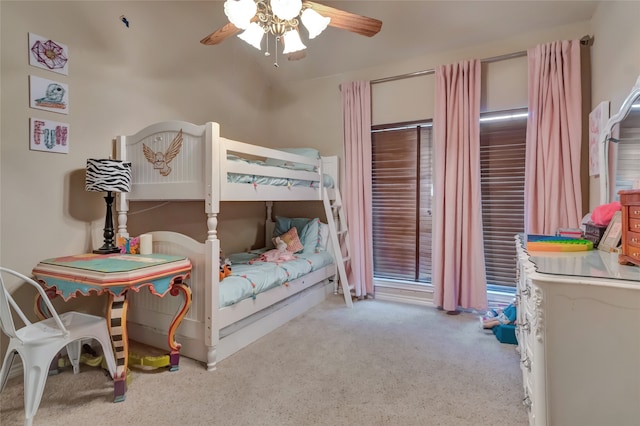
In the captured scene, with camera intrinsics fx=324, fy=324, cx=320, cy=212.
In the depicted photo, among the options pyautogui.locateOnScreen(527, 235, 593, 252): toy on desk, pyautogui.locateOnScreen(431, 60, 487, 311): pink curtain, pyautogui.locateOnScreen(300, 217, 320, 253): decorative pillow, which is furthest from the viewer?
pyautogui.locateOnScreen(300, 217, 320, 253): decorative pillow

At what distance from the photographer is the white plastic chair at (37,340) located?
4.87 ft

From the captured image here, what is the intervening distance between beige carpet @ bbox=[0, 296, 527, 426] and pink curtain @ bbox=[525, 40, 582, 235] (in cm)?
114

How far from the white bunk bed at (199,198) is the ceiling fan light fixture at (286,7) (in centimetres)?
75

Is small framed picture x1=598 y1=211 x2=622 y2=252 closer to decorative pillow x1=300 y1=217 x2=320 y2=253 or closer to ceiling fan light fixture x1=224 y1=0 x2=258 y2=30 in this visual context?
ceiling fan light fixture x1=224 y1=0 x2=258 y2=30

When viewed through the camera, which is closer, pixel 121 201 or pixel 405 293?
pixel 121 201

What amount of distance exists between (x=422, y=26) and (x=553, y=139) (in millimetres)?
1506

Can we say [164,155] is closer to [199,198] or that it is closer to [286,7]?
[199,198]

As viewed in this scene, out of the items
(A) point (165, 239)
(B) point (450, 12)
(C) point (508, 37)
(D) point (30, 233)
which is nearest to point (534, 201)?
(C) point (508, 37)

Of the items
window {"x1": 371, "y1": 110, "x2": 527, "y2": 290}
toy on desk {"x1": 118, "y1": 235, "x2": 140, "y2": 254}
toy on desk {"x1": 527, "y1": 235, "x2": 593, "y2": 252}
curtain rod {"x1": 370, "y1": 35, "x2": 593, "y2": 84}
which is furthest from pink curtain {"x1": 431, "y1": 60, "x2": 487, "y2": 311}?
toy on desk {"x1": 118, "y1": 235, "x2": 140, "y2": 254}

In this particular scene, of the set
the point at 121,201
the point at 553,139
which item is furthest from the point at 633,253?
the point at 121,201

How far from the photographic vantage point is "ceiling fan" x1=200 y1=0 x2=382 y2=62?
5.82 feet

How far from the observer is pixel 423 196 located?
3.43 m

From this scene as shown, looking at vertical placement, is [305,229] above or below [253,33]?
below

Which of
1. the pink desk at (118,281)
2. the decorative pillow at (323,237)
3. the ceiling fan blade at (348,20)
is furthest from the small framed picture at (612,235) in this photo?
the decorative pillow at (323,237)
